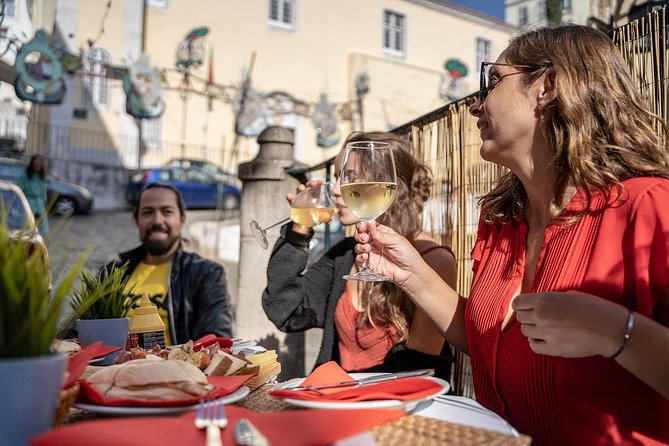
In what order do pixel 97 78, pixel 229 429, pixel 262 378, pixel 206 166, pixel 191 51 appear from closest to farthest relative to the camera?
pixel 229 429 < pixel 262 378 < pixel 206 166 < pixel 97 78 < pixel 191 51

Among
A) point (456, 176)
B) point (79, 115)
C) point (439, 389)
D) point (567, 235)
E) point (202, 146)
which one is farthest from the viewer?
Result: point (202, 146)

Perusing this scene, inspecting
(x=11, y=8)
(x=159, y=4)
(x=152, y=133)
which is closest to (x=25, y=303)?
(x=11, y=8)

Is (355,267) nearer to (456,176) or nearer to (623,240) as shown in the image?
(456,176)

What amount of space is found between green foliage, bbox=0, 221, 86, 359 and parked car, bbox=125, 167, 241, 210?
52.7ft

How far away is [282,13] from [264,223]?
20.5 m

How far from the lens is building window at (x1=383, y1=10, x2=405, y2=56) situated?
25.5 m

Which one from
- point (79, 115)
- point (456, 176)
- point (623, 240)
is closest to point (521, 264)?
point (623, 240)

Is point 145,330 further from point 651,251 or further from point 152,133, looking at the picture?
point 152,133

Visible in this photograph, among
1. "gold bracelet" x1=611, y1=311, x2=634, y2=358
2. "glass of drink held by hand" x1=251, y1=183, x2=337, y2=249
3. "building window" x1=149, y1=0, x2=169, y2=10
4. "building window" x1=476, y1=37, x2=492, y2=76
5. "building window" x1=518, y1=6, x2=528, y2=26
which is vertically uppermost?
"building window" x1=518, y1=6, x2=528, y2=26

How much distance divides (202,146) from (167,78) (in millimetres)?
2591

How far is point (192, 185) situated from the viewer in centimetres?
1747

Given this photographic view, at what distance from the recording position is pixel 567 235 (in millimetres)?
1552

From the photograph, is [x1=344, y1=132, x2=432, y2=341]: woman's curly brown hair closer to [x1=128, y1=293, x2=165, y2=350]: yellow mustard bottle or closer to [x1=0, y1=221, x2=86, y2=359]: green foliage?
[x1=128, y1=293, x2=165, y2=350]: yellow mustard bottle

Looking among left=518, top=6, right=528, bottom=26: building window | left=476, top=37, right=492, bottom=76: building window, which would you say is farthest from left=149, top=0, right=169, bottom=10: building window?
left=518, top=6, right=528, bottom=26: building window
